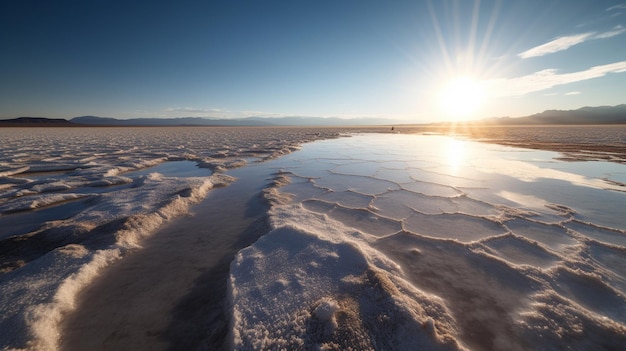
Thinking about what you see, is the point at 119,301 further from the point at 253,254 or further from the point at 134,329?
the point at 253,254

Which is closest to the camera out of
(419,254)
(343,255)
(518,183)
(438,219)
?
(343,255)

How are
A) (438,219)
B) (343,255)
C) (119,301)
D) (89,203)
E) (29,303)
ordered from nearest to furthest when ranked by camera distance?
(29,303) → (119,301) → (343,255) → (438,219) → (89,203)

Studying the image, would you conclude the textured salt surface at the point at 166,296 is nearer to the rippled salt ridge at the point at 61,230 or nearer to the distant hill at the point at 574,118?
the rippled salt ridge at the point at 61,230

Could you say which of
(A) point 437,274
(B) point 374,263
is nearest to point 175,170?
(B) point 374,263

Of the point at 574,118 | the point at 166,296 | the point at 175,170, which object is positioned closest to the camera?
the point at 166,296

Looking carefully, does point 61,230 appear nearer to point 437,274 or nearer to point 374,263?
point 374,263

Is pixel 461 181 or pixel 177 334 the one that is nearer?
pixel 177 334

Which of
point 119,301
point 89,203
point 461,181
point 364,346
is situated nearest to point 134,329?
point 119,301
